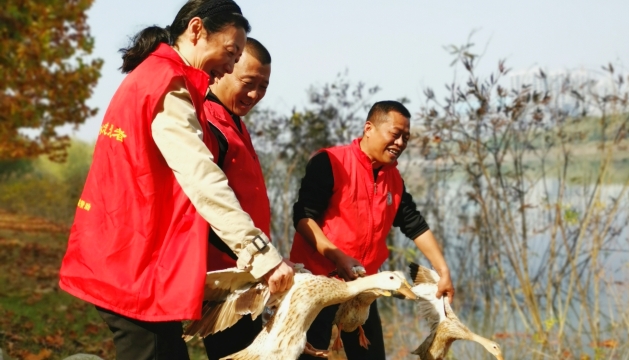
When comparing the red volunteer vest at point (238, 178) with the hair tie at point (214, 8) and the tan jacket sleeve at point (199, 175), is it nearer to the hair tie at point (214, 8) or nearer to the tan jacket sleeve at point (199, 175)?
the hair tie at point (214, 8)

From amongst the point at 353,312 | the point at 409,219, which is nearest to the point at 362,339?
the point at 353,312

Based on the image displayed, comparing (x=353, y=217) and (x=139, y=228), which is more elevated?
(x=139, y=228)

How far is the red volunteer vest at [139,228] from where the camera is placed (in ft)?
8.83

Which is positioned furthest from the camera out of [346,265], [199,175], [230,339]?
[346,265]

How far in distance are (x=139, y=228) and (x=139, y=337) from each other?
1.23ft

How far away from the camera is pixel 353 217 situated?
13.3ft

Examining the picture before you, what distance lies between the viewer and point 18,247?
41.9 ft

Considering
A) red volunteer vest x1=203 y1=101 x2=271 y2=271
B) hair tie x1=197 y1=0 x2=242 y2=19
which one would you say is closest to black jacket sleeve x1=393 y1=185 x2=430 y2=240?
red volunteer vest x1=203 y1=101 x2=271 y2=271

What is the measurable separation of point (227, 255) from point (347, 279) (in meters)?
0.65

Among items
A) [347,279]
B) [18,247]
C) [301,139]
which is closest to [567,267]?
[301,139]

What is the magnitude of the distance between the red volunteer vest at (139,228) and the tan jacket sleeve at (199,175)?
→ 0.06 m

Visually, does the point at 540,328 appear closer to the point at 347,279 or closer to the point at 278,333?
the point at 347,279

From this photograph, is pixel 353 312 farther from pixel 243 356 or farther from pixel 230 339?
pixel 243 356

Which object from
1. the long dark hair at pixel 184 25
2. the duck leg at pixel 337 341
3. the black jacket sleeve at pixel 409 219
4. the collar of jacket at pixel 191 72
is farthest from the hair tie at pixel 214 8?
the black jacket sleeve at pixel 409 219
